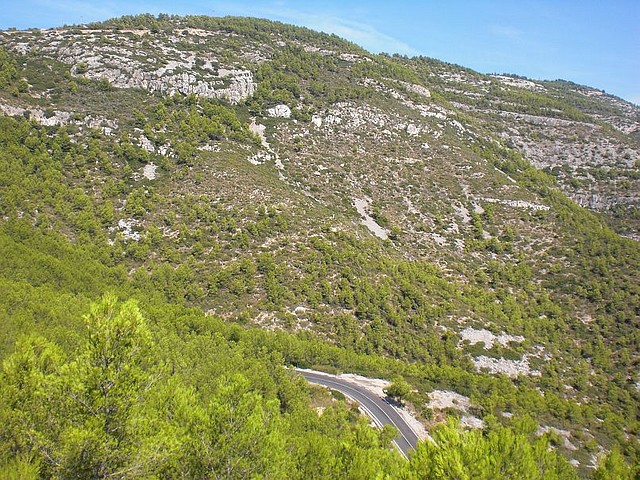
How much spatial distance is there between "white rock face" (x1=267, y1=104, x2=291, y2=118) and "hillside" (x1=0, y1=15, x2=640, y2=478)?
498 mm

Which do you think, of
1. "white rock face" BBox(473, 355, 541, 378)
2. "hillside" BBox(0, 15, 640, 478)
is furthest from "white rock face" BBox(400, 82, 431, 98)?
"white rock face" BBox(473, 355, 541, 378)

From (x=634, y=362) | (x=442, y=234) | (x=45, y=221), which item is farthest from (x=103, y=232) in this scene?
(x=634, y=362)

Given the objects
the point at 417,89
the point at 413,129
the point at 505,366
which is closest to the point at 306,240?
the point at 505,366

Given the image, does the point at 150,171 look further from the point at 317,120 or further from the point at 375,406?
the point at 375,406

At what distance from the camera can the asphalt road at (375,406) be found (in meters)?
31.2

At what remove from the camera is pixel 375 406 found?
3553cm

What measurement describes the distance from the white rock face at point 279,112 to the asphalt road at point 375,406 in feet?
219

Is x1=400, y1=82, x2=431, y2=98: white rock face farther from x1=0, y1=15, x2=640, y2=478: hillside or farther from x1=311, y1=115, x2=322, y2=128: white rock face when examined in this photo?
x1=311, y1=115, x2=322, y2=128: white rock face

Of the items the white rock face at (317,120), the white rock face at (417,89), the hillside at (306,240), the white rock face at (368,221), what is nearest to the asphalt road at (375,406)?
the hillside at (306,240)

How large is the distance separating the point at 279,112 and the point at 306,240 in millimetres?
46065

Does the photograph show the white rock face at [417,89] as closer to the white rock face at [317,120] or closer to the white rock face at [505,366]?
the white rock face at [317,120]

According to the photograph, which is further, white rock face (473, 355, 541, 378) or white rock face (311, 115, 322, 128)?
white rock face (311, 115, 322, 128)

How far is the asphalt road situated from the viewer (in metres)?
31.2

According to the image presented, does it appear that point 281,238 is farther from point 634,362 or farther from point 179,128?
point 634,362
